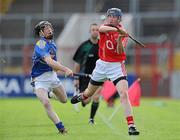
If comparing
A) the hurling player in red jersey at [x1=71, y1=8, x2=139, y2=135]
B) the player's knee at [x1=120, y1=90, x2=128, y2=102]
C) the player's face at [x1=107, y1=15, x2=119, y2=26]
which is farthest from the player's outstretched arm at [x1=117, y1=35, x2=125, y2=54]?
the player's knee at [x1=120, y1=90, x2=128, y2=102]

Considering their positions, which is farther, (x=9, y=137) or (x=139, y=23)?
(x=139, y=23)

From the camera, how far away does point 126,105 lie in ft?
42.5

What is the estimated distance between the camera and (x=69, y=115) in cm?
1994

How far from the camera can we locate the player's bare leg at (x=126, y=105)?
1283cm

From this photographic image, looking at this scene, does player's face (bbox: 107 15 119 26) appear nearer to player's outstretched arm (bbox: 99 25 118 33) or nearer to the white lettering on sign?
player's outstretched arm (bbox: 99 25 118 33)

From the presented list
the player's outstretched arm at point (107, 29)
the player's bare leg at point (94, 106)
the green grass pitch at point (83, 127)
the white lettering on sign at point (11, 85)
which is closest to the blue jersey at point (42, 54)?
the player's outstretched arm at point (107, 29)

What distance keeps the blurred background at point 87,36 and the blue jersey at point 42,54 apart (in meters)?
18.3

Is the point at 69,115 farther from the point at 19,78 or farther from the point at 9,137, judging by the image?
the point at 19,78

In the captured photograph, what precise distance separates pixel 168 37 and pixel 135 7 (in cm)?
392

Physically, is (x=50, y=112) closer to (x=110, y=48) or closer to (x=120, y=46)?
(x=110, y=48)

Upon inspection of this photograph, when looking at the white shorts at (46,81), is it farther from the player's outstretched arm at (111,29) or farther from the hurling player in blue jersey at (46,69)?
the player's outstretched arm at (111,29)

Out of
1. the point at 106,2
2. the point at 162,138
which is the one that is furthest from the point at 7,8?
the point at 162,138

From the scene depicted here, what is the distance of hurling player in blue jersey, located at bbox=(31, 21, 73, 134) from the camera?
531 inches

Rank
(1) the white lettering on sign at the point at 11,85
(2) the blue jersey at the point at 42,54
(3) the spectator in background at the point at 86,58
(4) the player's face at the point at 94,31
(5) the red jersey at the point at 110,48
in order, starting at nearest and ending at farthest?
(5) the red jersey at the point at 110,48 → (2) the blue jersey at the point at 42,54 → (4) the player's face at the point at 94,31 → (3) the spectator in background at the point at 86,58 → (1) the white lettering on sign at the point at 11,85
